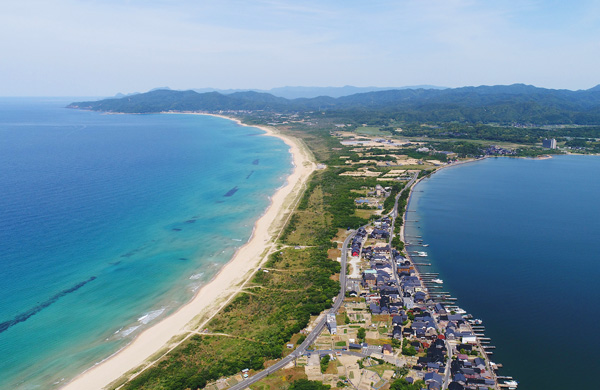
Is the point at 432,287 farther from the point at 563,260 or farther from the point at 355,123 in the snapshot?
the point at 355,123

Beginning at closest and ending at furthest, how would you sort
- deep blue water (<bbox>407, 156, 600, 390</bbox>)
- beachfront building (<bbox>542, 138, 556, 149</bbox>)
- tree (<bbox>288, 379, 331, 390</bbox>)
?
tree (<bbox>288, 379, 331, 390</bbox>) → deep blue water (<bbox>407, 156, 600, 390</bbox>) → beachfront building (<bbox>542, 138, 556, 149</bbox>)

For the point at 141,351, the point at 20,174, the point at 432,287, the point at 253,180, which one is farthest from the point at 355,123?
the point at 141,351

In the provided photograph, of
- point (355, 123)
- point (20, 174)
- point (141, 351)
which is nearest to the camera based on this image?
point (141, 351)

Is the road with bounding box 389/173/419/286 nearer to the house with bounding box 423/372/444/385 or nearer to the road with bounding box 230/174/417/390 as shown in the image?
the road with bounding box 230/174/417/390

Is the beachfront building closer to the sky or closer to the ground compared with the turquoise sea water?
closer to the sky

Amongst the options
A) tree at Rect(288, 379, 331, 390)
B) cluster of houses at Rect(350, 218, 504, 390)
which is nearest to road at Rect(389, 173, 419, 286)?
cluster of houses at Rect(350, 218, 504, 390)

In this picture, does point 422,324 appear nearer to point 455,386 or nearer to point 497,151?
point 455,386
